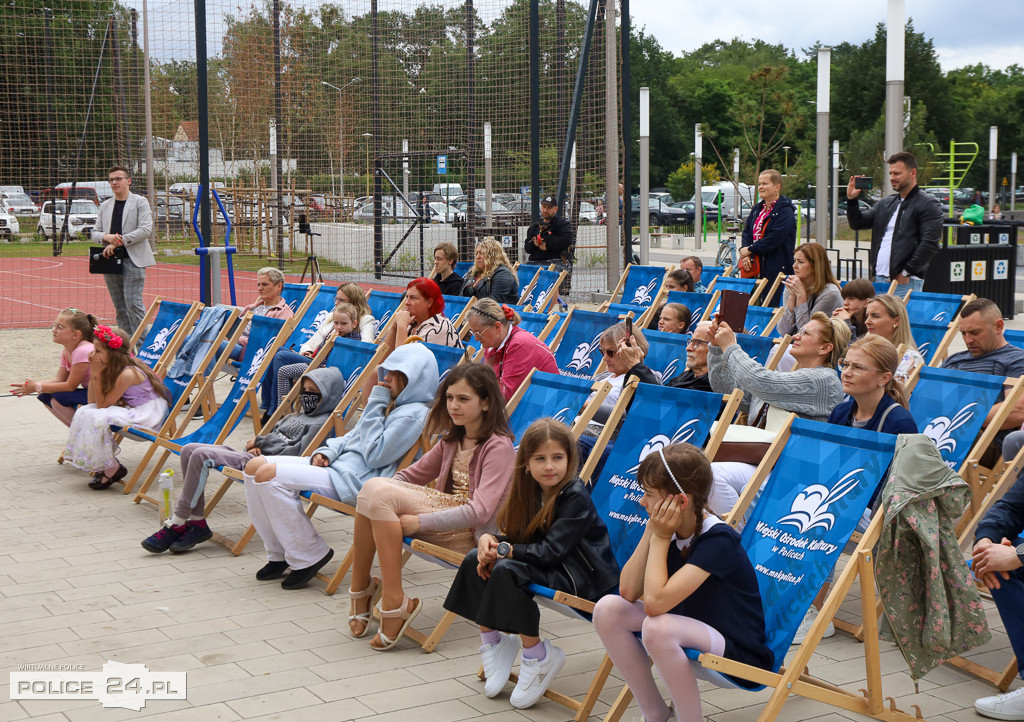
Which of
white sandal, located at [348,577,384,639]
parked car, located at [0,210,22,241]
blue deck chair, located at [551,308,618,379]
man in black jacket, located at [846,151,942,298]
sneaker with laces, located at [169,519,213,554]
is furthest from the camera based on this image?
parked car, located at [0,210,22,241]

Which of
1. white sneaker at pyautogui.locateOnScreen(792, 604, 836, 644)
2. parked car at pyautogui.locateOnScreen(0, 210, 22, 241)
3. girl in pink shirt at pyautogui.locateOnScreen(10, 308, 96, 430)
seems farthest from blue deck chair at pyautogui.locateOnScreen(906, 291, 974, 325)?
parked car at pyautogui.locateOnScreen(0, 210, 22, 241)

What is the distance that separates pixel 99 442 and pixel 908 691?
15.4 ft

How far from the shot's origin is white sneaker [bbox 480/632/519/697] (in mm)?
3680

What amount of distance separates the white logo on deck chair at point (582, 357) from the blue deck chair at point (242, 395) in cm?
172

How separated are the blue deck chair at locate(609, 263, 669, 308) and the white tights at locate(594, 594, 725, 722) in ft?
21.9

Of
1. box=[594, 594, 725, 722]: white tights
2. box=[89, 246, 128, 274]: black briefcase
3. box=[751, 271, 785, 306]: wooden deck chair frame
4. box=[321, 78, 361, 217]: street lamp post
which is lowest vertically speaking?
box=[594, 594, 725, 722]: white tights

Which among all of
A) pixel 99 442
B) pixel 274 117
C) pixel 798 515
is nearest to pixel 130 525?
pixel 99 442

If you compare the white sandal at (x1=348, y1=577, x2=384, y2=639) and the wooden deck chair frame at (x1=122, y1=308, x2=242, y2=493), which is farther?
the wooden deck chair frame at (x1=122, y1=308, x2=242, y2=493)

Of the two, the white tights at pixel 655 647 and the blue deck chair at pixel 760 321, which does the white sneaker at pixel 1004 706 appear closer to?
the white tights at pixel 655 647

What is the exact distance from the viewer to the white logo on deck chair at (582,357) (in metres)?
6.61

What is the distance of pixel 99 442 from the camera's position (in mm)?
6414

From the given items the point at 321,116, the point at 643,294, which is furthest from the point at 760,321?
the point at 321,116

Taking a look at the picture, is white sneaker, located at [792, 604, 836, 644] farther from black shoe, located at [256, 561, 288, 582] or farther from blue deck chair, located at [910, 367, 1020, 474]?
black shoe, located at [256, 561, 288, 582]

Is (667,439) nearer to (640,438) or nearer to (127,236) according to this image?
(640,438)
